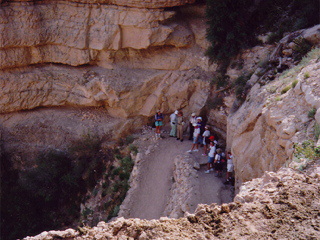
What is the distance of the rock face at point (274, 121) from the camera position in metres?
8.03

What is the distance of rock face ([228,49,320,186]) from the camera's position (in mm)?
8031

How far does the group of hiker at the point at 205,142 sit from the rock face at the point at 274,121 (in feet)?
2.86

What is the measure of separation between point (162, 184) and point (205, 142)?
2234 mm

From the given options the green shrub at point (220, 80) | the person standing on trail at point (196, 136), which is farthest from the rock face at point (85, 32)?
the person standing on trail at point (196, 136)

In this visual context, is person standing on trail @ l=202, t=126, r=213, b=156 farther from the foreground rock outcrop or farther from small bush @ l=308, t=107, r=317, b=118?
the foreground rock outcrop

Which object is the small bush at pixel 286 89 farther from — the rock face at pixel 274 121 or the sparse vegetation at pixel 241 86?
the sparse vegetation at pixel 241 86

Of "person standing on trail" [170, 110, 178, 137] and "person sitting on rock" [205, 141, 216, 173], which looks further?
"person standing on trail" [170, 110, 178, 137]

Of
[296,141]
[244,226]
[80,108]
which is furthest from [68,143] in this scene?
[244,226]

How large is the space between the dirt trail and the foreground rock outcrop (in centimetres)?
514

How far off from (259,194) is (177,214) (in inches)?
193

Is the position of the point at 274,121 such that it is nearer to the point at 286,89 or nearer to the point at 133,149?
the point at 286,89

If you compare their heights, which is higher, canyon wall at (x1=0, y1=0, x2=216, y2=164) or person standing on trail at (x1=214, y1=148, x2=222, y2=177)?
canyon wall at (x1=0, y1=0, x2=216, y2=164)

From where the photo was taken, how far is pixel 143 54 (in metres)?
16.8

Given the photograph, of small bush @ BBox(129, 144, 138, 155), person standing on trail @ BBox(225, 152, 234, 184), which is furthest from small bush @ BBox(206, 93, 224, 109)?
small bush @ BBox(129, 144, 138, 155)
